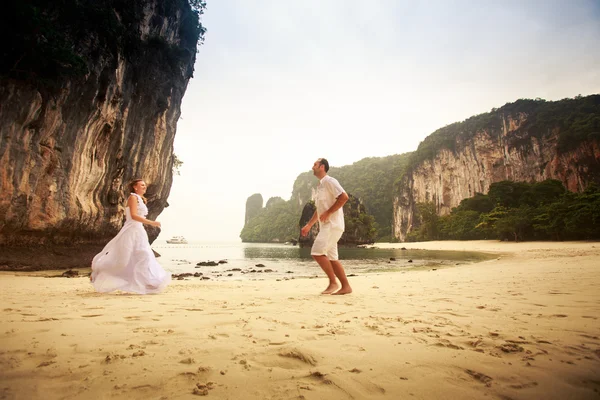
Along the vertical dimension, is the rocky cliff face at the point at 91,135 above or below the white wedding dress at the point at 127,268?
above

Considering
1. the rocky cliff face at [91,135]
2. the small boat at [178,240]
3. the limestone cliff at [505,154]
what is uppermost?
the limestone cliff at [505,154]

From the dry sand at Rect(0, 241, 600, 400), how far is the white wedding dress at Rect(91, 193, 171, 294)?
1.29 metres

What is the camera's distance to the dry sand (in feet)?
4.48

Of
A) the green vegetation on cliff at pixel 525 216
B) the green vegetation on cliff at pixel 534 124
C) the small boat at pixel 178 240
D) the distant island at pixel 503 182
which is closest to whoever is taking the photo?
the green vegetation on cliff at pixel 525 216

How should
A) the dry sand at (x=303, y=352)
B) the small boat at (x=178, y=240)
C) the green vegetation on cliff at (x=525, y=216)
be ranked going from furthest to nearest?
1. the small boat at (x=178, y=240)
2. the green vegetation on cliff at (x=525, y=216)
3. the dry sand at (x=303, y=352)

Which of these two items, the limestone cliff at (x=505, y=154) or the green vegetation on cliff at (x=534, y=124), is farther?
the green vegetation on cliff at (x=534, y=124)

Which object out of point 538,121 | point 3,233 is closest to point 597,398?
point 3,233

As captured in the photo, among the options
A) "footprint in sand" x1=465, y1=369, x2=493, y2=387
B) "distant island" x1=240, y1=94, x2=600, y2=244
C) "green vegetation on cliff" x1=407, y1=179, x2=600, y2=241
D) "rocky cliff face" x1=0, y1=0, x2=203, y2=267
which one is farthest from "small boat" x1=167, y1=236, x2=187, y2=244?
"footprint in sand" x1=465, y1=369, x2=493, y2=387

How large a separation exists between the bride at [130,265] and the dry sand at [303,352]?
1.29m

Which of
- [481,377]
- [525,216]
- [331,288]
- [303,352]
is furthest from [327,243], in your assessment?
[525,216]

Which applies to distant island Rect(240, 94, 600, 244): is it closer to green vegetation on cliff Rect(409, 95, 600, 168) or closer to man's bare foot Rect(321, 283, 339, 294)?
green vegetation on cliff Rect(409, 95, 600, 168)

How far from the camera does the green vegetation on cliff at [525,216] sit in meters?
26.2

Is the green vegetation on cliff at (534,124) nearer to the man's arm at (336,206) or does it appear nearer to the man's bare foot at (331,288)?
the man's arm at (336,206)

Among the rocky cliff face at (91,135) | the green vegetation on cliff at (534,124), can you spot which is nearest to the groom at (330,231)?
the rocky cliff face at (91,135)
